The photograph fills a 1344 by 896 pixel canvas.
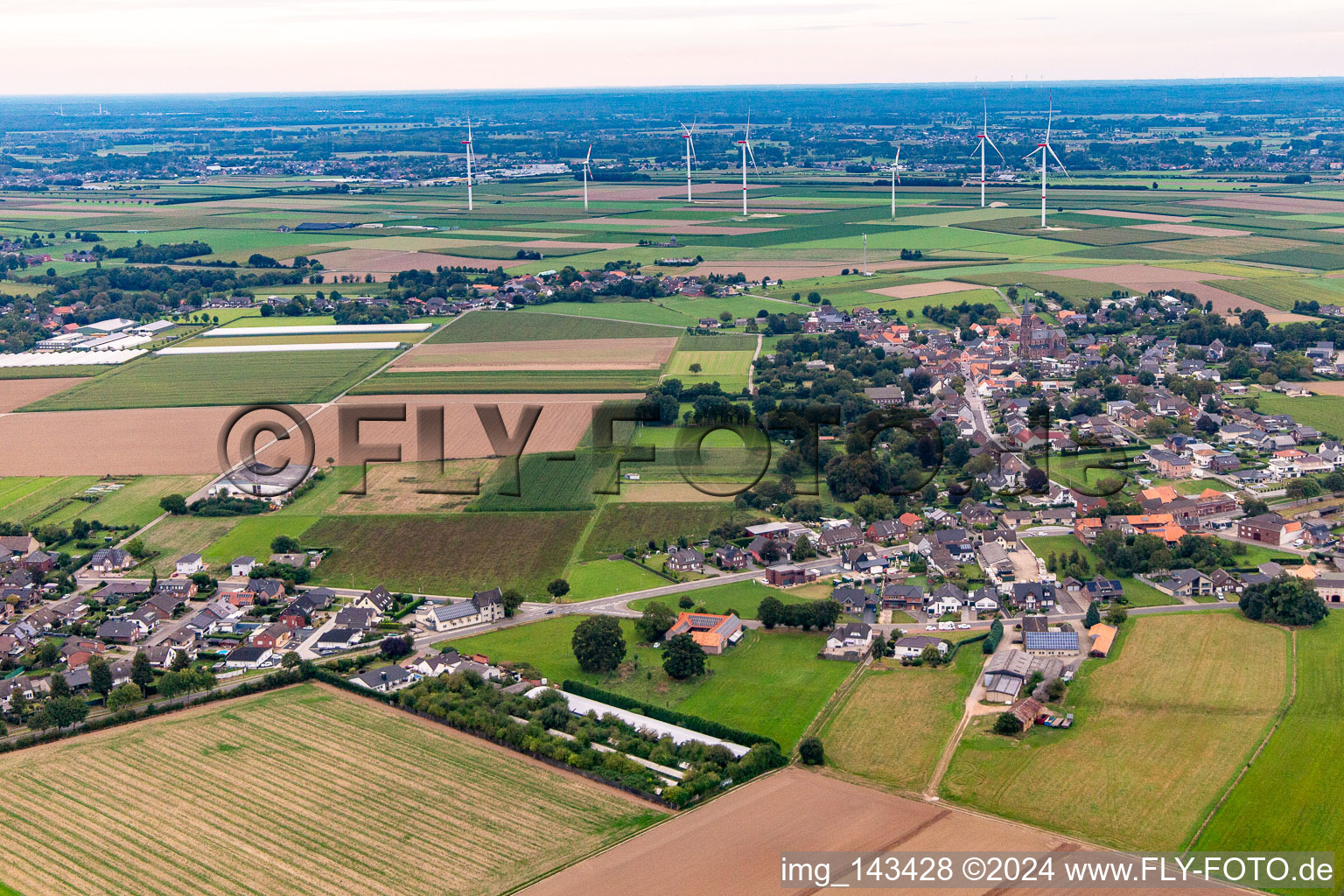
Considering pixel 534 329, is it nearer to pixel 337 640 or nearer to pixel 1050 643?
pixel 337 640

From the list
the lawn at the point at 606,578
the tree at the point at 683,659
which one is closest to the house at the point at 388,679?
the tree at the point at 683,659

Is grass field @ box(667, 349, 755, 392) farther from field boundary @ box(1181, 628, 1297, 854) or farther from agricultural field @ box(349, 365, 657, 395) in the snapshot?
field boundary @ box(1181, 628, 1297, 854)

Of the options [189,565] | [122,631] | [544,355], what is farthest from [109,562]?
[544,355]

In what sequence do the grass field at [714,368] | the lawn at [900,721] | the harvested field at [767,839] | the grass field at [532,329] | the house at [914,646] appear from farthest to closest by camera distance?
the grass field at [532,329] < the grass field at [714,368] < the house at [914,646] < the lawn at [900,721] < the harvested field at [767,839]

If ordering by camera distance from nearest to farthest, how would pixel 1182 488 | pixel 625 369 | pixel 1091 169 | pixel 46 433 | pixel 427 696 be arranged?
pixel 427 696, pixel 1182 488, pixel 46 433, pixel 625 369, pixel 1091 169

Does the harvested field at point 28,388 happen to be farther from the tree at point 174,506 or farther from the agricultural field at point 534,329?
the tree at point 174,506

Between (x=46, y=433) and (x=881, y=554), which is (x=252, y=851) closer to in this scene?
(x=881, y=554)

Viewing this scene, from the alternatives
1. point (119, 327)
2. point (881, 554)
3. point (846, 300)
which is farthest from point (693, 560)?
point (119, 327)
